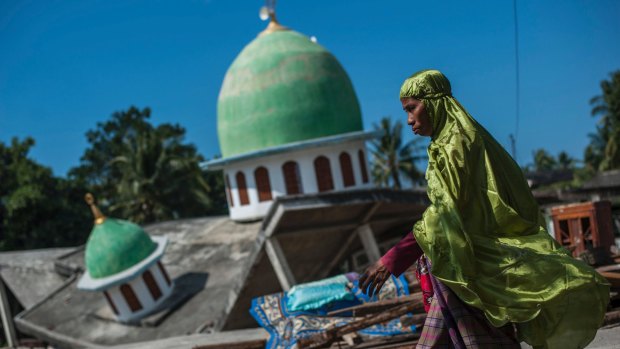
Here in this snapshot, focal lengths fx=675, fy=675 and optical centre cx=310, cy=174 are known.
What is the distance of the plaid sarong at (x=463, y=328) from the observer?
10.2 ft

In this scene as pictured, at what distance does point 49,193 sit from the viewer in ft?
128

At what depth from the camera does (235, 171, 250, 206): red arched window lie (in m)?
22.2

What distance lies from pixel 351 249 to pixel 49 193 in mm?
27269

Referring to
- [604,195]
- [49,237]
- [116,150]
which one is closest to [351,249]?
[604,195]

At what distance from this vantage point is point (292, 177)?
2141 cm

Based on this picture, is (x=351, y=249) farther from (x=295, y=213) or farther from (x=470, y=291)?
(x=470, y=291)

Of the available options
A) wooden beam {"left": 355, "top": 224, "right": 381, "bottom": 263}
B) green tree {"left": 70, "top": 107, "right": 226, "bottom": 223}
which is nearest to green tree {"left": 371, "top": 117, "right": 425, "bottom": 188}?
green tree {"left": 70, "top": 107, "right": 226, "bottom": 223}

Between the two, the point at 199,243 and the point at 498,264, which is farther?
the point at 199,243

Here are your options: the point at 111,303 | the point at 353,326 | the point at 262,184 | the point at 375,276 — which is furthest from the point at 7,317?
the point at 375,276

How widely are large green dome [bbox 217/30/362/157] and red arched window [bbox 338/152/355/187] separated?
0.86m

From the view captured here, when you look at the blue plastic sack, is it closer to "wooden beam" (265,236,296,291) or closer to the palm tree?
"wooden beam" (265,236,296,291)

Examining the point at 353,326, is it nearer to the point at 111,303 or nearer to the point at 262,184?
the point at 111,303

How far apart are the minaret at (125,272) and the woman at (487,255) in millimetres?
17497

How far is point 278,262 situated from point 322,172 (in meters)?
8.65
